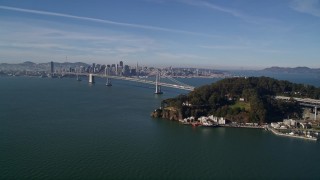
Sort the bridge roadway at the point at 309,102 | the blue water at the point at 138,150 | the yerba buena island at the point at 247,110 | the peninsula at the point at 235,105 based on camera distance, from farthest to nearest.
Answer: the bridge roadway at the point at 309,102 < the peninsula at the point at 235,105 < the yerba buena island at the point at 247,110 < the blue water at the point at 138,150

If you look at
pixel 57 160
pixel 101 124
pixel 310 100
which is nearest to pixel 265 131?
pixel 310 100

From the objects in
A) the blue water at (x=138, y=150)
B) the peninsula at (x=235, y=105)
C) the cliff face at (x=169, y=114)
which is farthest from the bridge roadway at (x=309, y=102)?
the cliff face at (x=169, y=114)

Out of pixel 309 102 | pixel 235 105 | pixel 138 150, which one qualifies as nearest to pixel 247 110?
pixel 235 105

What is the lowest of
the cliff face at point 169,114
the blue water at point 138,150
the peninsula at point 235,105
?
the blue water at point 138,150

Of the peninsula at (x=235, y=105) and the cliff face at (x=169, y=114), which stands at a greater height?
the peninsula at (x=235, y=105)

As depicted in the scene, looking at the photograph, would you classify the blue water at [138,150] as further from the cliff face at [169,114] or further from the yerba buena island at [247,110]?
the yerba buena island at [247,110]

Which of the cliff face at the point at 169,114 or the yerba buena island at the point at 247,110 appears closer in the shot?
the yerba buena island at the point at 247,110

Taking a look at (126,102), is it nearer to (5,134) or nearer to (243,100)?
(243,100)
